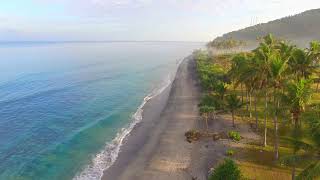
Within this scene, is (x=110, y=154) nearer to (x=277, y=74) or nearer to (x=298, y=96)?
(x=277, y=74)

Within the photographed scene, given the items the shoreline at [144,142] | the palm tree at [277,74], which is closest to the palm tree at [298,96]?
the palm tree at [277,74]

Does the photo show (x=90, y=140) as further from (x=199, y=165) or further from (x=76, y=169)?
(x=199, y=165)

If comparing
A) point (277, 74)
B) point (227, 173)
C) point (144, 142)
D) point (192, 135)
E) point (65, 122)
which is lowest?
point (65, 122)

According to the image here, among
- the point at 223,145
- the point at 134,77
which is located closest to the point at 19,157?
the point at 223,145

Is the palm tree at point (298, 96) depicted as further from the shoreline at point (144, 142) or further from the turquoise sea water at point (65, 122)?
the turquoise sea water at point (65, 122)

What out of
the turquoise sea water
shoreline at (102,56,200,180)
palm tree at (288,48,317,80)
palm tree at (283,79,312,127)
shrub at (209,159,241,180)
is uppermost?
palm tree at (288,48,317,80)

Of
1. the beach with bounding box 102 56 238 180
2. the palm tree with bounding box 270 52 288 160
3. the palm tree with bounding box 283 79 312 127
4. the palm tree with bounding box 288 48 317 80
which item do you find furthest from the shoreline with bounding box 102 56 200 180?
the palm tree with bounding box 288 48 317 80

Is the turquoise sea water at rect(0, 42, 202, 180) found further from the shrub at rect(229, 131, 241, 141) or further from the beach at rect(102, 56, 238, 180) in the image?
the shrub at rect(229, 131, 241, 141)

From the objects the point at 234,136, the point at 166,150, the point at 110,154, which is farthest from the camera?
the point at 234,136

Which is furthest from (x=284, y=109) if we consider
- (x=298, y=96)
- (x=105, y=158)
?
(x=105, y=158)
